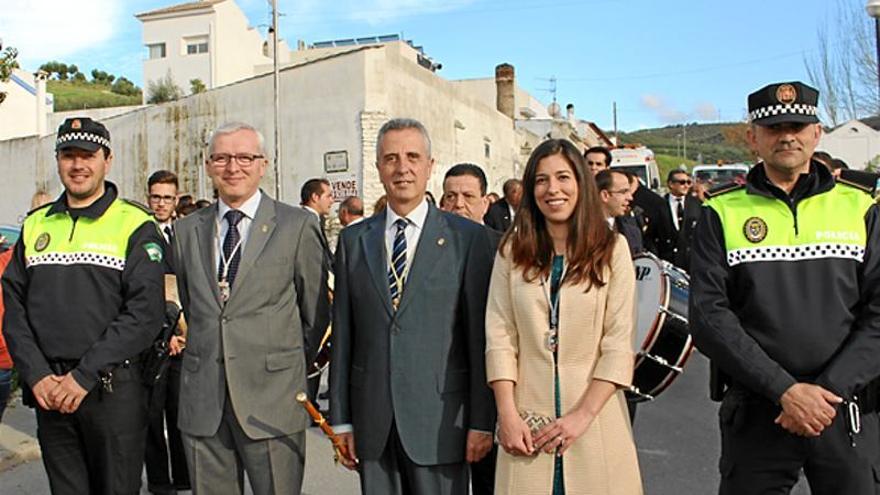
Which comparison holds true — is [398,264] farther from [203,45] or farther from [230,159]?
[203,45]

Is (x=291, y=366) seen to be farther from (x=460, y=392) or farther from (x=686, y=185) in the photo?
(x=686, y=185)

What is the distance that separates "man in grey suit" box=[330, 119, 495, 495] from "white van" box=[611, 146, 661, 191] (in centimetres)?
1644

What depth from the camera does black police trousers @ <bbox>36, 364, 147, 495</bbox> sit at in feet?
11.9

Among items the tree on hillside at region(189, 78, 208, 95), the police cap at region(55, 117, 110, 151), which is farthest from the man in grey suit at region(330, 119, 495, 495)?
the tree on hillside at region(189, 78, 208, 95)

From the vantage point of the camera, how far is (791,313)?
3010mm

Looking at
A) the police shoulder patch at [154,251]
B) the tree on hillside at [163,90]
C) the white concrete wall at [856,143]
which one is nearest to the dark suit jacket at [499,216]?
the police shoulder patch at [154,251]

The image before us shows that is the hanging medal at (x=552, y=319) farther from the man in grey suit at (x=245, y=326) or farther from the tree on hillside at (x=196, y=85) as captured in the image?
the tree on hillside at (x=196, y=85)

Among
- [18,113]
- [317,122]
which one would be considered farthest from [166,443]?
[18,113]

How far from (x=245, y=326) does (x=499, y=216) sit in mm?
4913

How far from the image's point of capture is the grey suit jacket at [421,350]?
309cm

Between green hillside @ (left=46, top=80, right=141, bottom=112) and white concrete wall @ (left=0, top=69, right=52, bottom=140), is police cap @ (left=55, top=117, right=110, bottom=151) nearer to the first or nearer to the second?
white concrete wall @ (left=0, top=69, right=52, bottom=140)

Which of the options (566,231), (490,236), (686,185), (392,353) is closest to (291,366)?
(392,353)

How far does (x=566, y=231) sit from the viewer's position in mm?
3127

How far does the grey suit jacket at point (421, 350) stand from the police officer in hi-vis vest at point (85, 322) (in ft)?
3.56
